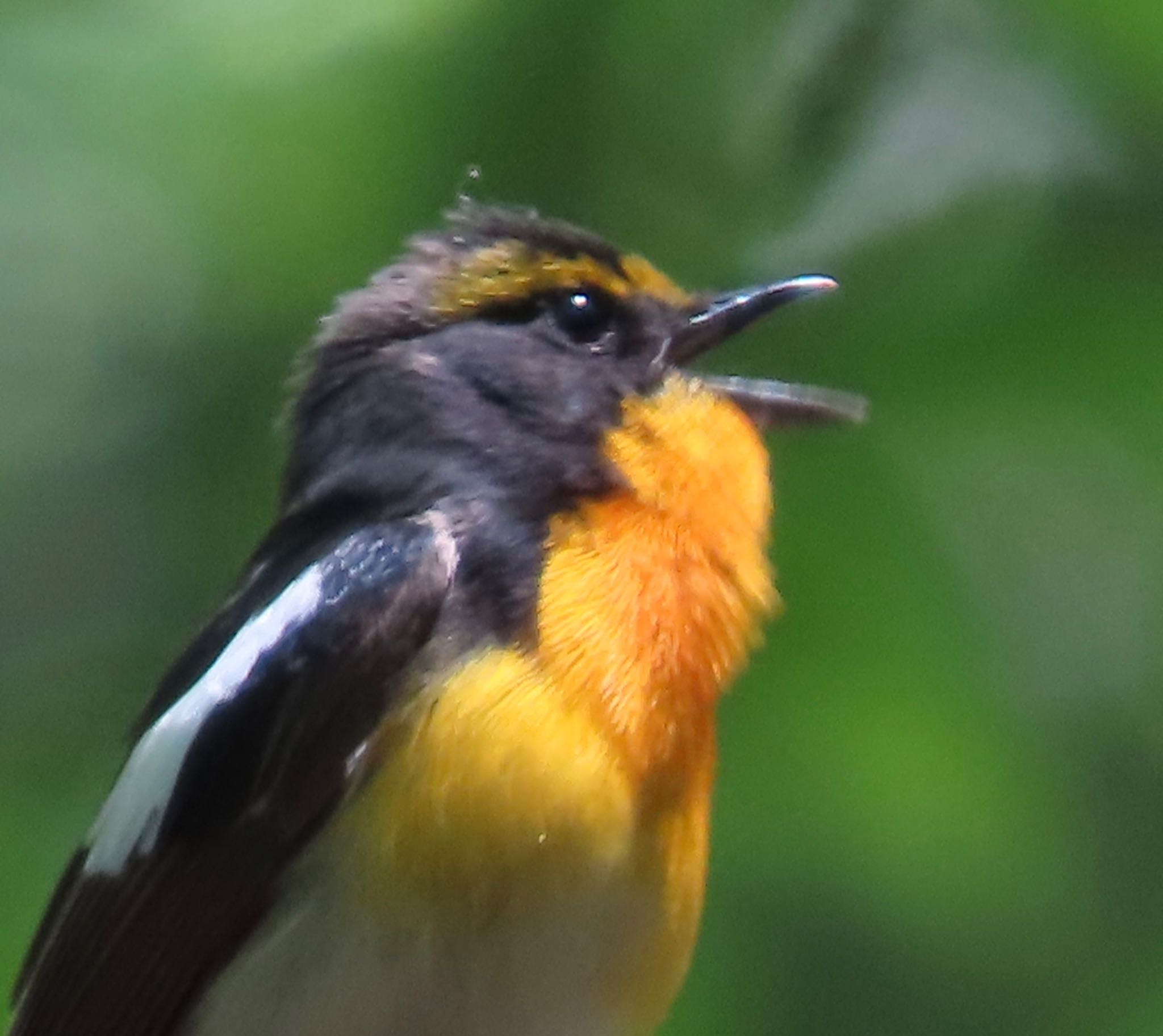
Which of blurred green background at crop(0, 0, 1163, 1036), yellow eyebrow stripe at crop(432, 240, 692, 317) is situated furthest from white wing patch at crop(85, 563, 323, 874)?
blurred green background at crop(0, 0, 1163, 1036)

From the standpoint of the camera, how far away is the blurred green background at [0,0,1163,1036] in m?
2.60

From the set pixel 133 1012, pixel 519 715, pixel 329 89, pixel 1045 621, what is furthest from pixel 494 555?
pixel 1045 621

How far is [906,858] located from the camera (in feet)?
9.14

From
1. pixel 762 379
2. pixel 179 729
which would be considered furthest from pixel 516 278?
pixel 179 729

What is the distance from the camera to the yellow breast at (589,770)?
196 centimetres

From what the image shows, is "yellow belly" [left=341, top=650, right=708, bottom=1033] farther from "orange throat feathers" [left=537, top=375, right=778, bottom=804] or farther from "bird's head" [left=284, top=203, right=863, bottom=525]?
"bird's head" [left=284, top=203, right=863, bottom=525]

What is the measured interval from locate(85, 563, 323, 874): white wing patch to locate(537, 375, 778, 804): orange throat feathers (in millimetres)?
269

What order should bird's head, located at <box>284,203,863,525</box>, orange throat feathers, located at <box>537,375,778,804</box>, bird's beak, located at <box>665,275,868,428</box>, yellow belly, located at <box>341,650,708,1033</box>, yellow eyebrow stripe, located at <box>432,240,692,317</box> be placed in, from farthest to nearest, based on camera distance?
yellow eyebrow stripe, located at <box>432,240,692,317</box> < bird's beak, located at <box>665,275,868,428</box> < bird's head, located at <box>284,203,863,525</box> < orange throat feathers, located at <box>537,375,778,804</box> < yellow belly, located at <box>341,650,708,1033</box>

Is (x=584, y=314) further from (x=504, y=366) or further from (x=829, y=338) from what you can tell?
(x=829, y=338)

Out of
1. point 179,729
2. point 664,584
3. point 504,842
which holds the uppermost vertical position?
point 664,584

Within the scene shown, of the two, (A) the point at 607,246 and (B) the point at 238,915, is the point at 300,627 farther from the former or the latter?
(A) the point at 607,246

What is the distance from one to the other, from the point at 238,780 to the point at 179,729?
0.12 metres

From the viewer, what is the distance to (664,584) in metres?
2.17

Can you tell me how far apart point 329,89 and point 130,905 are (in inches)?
42.6
